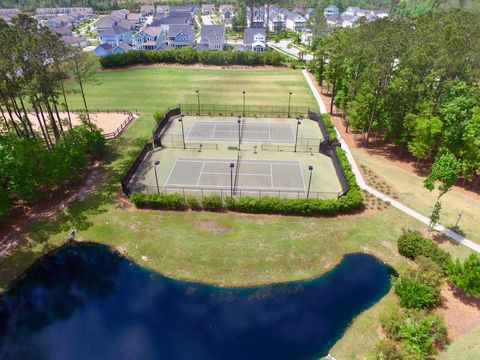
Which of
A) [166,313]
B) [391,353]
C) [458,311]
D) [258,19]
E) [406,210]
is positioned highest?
[258,19]

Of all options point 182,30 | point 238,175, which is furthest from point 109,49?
point 238,175

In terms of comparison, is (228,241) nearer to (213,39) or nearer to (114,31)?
(213,39)

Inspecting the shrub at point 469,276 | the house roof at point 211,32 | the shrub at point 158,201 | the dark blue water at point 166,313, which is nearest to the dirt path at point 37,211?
the dark blue water at point 166,313

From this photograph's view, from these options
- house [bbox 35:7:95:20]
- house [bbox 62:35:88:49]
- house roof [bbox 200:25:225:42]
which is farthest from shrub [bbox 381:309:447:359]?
house [bbox 35:7:95:20]

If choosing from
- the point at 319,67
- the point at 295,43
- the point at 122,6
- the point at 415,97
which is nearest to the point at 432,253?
the point at 415,97

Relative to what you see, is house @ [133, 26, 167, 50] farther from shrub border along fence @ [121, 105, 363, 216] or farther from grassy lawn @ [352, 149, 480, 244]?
grassy lawn @ [352, 149, 480, 244]
